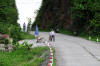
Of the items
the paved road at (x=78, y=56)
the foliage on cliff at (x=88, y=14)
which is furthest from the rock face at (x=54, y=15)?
the paved road at (x=78, y=56)

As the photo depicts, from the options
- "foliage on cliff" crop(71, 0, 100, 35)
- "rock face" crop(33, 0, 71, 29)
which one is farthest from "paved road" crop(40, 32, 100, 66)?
"rock face" crop(33, 0, 71, 29)

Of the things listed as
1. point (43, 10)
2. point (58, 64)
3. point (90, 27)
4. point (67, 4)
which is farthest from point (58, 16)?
point (58, 64)

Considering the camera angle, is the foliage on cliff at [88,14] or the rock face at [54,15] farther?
the rock face at [54,15]

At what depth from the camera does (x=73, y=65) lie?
1318 cm

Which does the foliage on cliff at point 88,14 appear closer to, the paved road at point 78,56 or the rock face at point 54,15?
the rock face at point 54,15

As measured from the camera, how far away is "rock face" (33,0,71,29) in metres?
69.1

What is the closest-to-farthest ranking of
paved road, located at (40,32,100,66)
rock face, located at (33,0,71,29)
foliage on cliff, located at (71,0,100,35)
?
paved road, located at (40,32,100,66), foliage on cliff, located at (71,0,100,35), rock face, located at (33,0,71,29)

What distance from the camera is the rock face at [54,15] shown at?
6906cm

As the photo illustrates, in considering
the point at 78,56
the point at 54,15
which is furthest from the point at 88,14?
the point at 54,15

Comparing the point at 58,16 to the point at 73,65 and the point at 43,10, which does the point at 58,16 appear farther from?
the point at 73,65

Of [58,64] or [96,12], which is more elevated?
[96,12]

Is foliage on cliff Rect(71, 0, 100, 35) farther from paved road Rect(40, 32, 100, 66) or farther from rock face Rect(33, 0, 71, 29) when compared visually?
paved road Rect(40, 32, 100, 66)

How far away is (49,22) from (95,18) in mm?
40300

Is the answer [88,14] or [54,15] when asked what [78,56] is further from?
[54,15]
